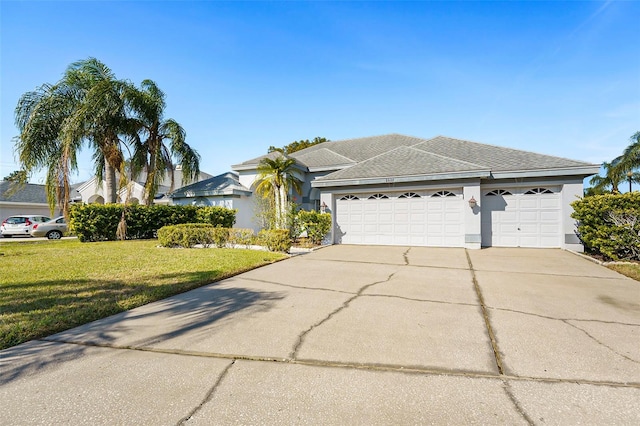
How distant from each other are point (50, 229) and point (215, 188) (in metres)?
11.2

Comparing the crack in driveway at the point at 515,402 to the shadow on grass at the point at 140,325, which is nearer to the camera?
the crack in driveway at the point at 515,402

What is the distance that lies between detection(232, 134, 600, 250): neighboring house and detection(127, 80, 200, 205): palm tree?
906 cm

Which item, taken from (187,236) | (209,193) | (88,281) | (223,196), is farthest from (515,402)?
(209,193)

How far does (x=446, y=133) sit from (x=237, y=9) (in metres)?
12.6

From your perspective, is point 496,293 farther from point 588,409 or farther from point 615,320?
point 588,409

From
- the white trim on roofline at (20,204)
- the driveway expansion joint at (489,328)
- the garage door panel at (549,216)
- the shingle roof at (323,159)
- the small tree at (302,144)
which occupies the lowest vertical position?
the driveway expansion joint at (489,328)

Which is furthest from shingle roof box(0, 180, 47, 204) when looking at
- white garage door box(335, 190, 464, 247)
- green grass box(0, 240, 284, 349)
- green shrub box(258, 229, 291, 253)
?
white garage door box(335, 190, 464, 247)

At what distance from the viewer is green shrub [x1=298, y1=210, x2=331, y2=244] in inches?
530

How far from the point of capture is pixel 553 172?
11469 mm

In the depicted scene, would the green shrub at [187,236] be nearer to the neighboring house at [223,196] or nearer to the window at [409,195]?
the neighboring house at [223,196]

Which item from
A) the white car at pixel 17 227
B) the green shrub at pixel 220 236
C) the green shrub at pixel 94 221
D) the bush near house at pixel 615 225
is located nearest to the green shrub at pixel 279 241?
the green shrub at pixel 220 236

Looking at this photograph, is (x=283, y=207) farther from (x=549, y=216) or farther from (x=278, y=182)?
(x=549, y=216)

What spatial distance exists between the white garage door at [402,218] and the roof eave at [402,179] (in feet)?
2.36

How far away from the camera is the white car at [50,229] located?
18562mm
